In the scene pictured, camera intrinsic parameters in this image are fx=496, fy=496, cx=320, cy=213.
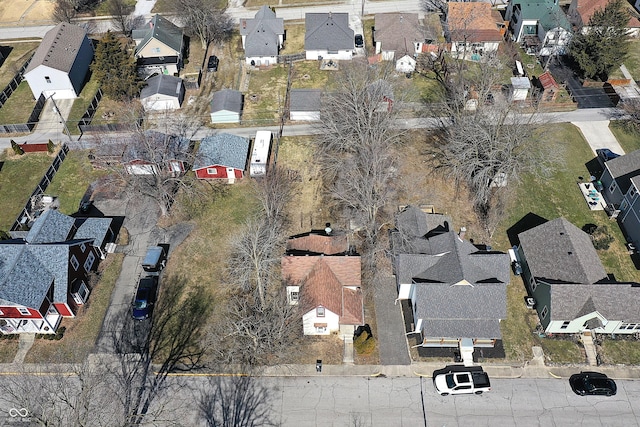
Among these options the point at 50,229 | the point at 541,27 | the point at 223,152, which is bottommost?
the point at 50,229

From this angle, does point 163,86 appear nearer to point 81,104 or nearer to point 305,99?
point 81,104

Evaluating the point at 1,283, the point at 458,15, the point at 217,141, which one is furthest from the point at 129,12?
the point at 1,283

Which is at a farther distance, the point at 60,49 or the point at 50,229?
the point at 60,49

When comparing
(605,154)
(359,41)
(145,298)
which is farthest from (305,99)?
(605,154)

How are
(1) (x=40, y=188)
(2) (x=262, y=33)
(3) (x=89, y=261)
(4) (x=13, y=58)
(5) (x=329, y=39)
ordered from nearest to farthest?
(3) (x=89, y=261)
(1) (x=40, y=188)
(5) (x=329, y=39)
(2) (x=262, y=33)
(4) (x=13, y=58)

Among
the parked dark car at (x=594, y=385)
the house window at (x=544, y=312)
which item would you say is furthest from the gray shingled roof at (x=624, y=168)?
the parked dark car at (x=594, y=385)

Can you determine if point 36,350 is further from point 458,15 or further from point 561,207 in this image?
point 458,15
